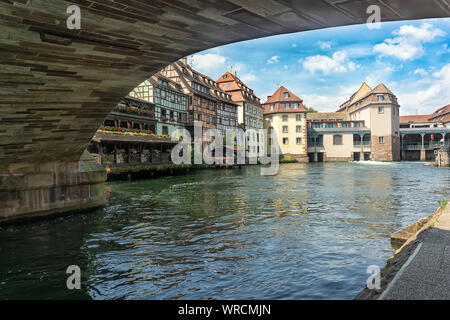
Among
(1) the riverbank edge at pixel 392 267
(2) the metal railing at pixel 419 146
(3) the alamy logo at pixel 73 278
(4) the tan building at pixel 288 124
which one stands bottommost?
(3) the alamy logo at pixel 73 278

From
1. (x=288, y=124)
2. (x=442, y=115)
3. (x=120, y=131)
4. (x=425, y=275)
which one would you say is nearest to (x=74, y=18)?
(x=425, y=275)

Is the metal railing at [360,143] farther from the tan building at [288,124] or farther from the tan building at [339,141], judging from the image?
the tan building at [288,124]

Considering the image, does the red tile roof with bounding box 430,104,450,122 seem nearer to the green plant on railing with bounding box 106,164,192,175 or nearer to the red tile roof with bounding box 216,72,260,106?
the red tile roof with bounding box 216,72,260,106

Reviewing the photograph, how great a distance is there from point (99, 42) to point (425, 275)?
567cm

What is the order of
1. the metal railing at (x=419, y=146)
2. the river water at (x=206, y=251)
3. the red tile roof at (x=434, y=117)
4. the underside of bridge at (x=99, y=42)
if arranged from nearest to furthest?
the underside of bridge at (x=99, y=42) < the river water at (x=206, y=251) < the metal railing at (x=419, y=146) < the red tile roof at (x=434, y=117)

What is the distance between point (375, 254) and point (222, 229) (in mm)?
4308

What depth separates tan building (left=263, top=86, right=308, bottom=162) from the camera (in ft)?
217

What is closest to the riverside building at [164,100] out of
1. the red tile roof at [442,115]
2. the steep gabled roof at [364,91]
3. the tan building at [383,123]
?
the tan building at [383,123]

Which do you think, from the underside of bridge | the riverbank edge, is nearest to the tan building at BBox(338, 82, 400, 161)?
the riverbank edge

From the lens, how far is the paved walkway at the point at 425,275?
10.2 ft

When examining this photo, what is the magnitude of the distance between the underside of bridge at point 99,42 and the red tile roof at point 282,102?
200 feet

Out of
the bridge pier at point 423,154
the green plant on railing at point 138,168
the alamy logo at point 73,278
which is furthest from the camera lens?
the bridge pier at point 423,154

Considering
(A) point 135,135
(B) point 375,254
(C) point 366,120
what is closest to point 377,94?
(C) point 366,120
